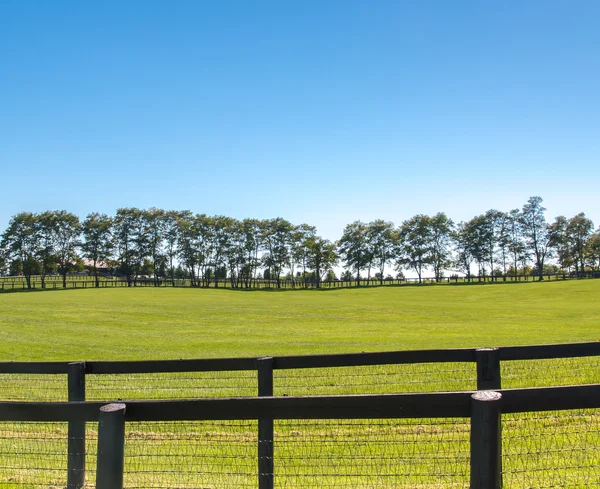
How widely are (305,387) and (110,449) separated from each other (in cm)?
899

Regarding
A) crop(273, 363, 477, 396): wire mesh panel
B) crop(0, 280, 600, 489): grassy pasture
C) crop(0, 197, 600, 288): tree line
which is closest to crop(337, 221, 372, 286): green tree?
crop(0, 197, 600, 288): tree line

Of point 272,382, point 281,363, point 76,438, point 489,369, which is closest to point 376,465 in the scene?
point 272,382

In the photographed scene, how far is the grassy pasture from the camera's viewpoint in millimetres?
5926

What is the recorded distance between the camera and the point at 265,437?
209 inches

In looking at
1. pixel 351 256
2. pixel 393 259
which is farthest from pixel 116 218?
pixel 393 259

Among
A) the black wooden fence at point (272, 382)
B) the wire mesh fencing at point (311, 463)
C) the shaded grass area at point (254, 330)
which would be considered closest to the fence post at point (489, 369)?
the black wooden fence at point (272, 382)

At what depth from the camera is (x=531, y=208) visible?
131 metres

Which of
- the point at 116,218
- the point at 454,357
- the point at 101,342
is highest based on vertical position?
the point at 116,218

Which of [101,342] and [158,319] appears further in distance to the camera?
[158,319]

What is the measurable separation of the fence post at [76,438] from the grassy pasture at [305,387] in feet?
0.56

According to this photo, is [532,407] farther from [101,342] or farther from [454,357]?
[101,342]

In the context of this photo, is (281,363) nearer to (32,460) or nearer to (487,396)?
(487,396)

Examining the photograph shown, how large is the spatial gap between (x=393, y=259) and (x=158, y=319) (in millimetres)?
105105

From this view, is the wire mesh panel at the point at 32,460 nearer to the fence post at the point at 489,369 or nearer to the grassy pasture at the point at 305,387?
the grassy pasture at the point at 305,387
